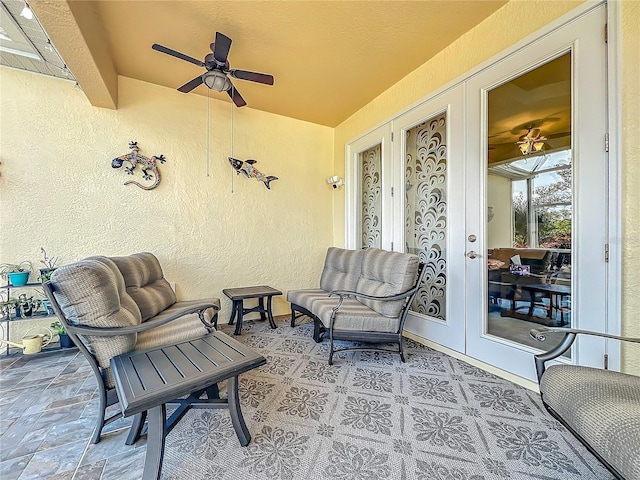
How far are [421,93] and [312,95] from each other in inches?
54.5

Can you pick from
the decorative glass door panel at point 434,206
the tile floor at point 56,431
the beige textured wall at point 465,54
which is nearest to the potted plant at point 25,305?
the tile floor at point 56,431

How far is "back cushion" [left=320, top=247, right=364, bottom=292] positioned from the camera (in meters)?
3.28

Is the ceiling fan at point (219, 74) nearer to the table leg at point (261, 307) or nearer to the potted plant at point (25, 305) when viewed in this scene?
the table leg at point (261, 307)

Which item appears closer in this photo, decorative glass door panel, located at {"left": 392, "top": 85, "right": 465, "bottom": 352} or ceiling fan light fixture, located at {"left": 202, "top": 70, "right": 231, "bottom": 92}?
ceiling fan light fixture, located at {"left": 202, "top": 70, "right": 231, "bottom": 92}

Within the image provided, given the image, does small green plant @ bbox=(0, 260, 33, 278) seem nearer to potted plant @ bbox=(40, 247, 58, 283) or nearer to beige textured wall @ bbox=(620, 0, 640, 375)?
potted plant @ bbox=(40, 247, 58, 283)

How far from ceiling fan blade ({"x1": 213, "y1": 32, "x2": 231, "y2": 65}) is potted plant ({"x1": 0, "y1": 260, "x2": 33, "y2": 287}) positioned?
277 centimetres

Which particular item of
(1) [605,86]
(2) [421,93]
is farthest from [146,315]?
(1) [605,86]

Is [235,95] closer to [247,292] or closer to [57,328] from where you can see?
[247,292]

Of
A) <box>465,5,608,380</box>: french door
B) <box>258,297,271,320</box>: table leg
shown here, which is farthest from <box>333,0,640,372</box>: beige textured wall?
<box>258,297,271,320</box>: table leg

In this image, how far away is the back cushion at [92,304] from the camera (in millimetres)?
1422

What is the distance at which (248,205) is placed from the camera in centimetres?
386

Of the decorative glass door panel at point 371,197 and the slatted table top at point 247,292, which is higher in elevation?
the decorative glass door panel at point 371,197

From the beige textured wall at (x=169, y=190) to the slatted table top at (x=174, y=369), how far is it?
2.06 metres

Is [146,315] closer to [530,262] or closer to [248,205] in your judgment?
[248,205]
